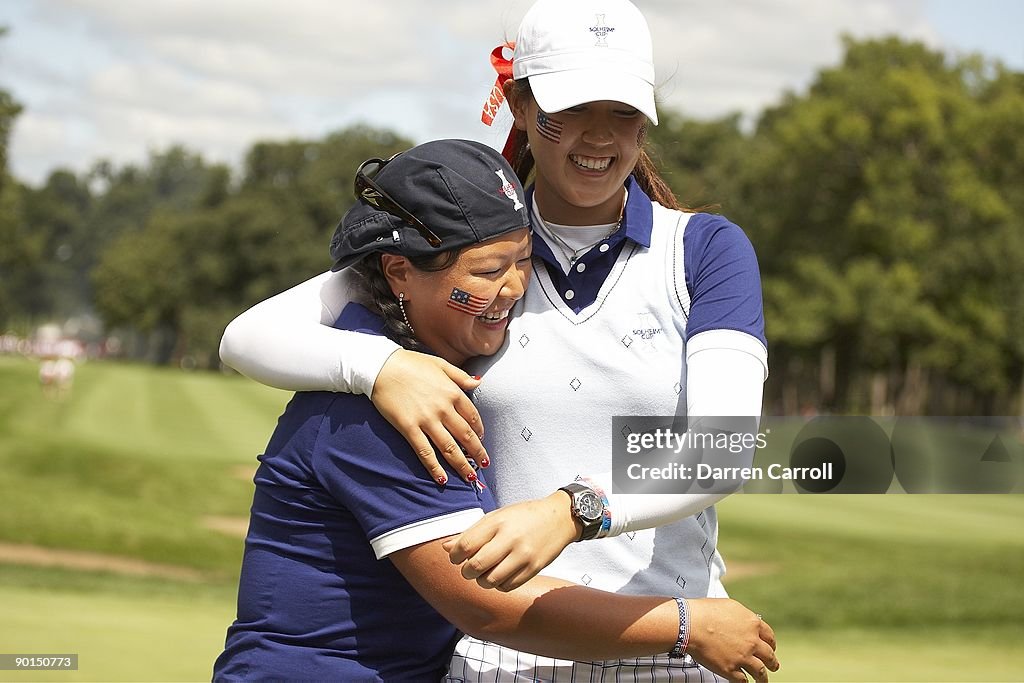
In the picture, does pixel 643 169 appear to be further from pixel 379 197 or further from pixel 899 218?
pixel 899 218

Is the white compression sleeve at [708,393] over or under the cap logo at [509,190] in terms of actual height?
under

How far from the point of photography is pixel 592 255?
2.54 meters

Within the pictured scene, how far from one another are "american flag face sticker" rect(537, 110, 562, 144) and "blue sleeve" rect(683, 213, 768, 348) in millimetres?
332

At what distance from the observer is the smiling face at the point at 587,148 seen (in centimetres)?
247

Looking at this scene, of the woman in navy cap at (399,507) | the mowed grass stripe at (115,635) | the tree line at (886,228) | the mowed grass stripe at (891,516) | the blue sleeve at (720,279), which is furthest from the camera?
the tree line at (886,228)

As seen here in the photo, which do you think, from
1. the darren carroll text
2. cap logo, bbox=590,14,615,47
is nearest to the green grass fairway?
the darren carroll text

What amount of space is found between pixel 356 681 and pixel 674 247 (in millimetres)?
1064

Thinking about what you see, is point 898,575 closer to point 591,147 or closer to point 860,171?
point 591,147

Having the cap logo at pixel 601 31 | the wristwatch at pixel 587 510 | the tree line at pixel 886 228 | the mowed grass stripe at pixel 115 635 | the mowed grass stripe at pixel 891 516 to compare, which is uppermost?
the tree line at pixel 886 228

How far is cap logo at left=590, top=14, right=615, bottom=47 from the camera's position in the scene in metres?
2.45

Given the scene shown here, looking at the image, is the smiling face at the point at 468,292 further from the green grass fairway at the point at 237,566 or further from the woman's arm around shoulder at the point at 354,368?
the green grass fairway at the point at 237,566

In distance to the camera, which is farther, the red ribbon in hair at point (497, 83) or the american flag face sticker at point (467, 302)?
the red ribbon in hair at point (497, 83)

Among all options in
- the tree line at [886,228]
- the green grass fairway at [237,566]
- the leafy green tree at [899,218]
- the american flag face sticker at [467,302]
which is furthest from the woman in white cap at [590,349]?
the leafy green tree at [899,218]

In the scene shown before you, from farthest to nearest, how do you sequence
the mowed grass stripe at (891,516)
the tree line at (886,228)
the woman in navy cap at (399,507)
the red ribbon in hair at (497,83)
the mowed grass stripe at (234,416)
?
the tree line at (886,228) → the mowed grass stripe at (234,416) → the mowed grass stripe at (891,516) → the red ribbon in hair at (497,83) → the woman in navy cap at (399,507)
